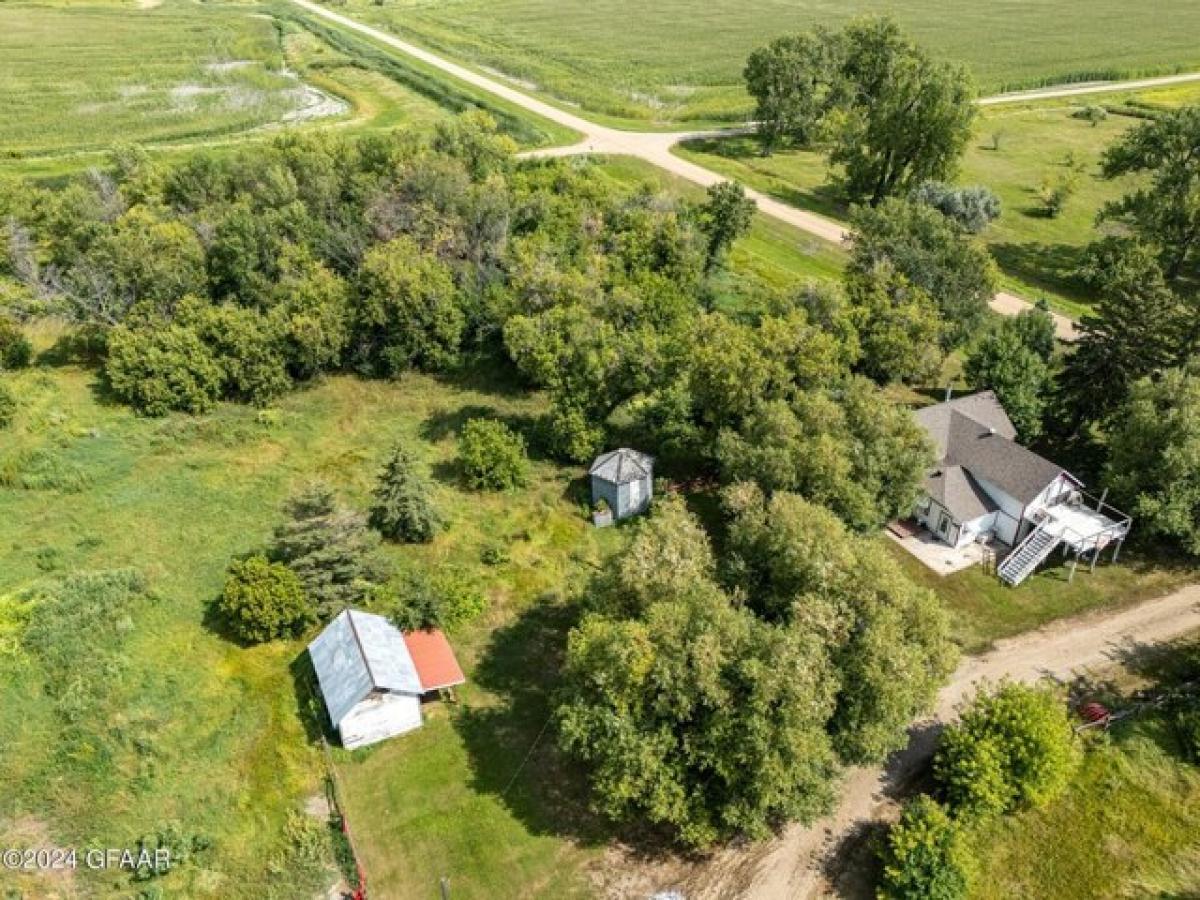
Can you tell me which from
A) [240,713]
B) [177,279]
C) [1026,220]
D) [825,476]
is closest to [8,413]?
[177,279]

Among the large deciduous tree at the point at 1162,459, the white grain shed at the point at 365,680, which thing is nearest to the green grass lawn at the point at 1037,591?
the large deciduous tree at the point at 1162,459

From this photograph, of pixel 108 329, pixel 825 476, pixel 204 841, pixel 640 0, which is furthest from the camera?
pixel 640 0

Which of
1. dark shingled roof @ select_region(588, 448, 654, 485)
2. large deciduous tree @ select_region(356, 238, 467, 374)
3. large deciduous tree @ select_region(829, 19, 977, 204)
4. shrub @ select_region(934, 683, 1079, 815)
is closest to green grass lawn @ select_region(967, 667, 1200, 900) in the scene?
shrub @ select_region(934, 683, 1079, 815)

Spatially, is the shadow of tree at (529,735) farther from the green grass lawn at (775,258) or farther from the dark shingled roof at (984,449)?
the green grass lawn at (775,258)

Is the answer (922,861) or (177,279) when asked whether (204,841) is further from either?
(177,279)

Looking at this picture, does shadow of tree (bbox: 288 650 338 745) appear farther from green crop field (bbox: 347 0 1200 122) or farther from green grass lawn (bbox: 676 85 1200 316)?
green crop field (bbox: 347 0 1200 122)

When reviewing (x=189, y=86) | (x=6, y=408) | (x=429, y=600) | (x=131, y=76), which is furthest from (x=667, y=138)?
(x=131, y=76)

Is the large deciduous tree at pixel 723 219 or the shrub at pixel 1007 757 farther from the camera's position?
the large deciduous tree at pixel 723 219

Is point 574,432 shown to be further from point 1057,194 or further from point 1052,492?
point 1057,194
